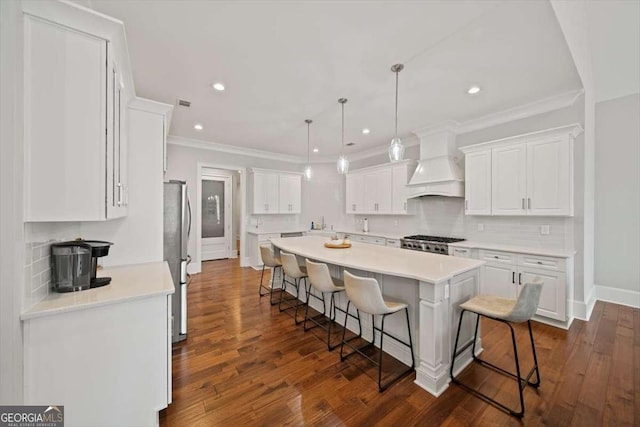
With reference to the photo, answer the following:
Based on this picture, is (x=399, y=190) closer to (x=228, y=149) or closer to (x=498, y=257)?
(x=498, y=257)

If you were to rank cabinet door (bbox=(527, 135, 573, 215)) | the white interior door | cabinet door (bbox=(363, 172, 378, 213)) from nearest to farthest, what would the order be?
cabinet door (bbox=(527, 135, 573, 215)), cabinet door (bbox=(363, 172, 378, 213)), the white interior door

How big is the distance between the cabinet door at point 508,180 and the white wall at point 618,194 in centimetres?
143

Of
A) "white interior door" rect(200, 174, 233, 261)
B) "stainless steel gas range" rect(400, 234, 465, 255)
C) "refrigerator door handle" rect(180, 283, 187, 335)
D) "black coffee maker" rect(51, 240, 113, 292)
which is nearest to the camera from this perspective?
"black coffee maker" rect(51, 240, 113, 292)

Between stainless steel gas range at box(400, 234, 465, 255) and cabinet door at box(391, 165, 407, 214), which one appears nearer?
stainless steel gas range at box(400, 234, 465, 255)

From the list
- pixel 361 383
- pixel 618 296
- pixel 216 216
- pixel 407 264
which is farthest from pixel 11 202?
pixel 618 296

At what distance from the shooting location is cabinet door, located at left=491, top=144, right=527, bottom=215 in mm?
3334

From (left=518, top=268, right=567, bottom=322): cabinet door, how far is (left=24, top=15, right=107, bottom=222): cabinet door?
415cm

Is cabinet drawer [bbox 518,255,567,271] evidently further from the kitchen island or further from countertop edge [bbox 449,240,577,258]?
the kitchen island

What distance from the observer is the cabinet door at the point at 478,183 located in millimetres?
3672

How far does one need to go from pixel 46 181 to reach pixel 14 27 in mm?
714

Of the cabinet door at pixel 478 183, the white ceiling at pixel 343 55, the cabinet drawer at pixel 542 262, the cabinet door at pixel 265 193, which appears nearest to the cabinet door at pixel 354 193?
the cabinet door at pixel 265 193

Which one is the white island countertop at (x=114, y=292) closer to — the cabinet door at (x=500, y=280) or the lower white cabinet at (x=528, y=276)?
the lower white cabinet at (x=528, y=276)

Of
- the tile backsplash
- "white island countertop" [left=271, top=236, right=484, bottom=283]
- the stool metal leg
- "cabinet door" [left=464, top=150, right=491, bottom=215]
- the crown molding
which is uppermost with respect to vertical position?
the crown molding

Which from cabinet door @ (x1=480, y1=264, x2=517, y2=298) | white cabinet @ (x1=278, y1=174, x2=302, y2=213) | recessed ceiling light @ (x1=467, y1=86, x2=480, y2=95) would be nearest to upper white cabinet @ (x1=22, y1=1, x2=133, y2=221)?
recessed ceiling light @ (x1=467, y1=86, x2=480, y2=95)
